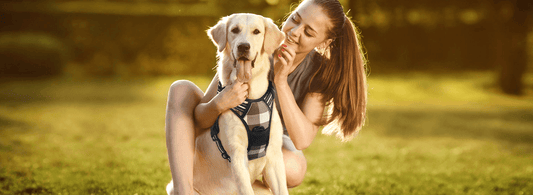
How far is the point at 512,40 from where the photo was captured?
11.3 metres

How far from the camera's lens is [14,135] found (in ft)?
22.2

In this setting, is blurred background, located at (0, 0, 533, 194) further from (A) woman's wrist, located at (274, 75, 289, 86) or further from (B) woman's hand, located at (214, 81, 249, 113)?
(B) woman's hand, located at (214, 81, 249, 113)

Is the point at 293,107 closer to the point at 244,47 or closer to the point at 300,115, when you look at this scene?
the point at 300,115

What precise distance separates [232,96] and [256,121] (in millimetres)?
172

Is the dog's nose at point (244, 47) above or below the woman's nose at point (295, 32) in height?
below

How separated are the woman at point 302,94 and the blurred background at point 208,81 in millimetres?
830

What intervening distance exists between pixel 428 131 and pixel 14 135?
7.17 meters

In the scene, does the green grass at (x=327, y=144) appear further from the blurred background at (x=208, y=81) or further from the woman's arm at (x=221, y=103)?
the woman's arm at (x=221, y=103)

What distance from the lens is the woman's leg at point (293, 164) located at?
2.70m

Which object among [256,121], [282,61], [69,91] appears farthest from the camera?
[69,91]

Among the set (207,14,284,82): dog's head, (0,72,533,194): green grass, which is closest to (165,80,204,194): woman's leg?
(207,14,284,82): dog's head

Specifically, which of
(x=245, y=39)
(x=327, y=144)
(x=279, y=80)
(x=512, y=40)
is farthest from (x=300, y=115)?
(x=512, y=40)

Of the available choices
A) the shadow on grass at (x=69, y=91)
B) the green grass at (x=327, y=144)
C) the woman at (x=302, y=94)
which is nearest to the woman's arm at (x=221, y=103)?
the woman at (x=302, y=94)

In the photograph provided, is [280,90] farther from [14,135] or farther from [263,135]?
[14,135]
